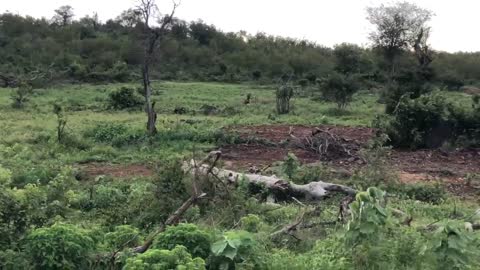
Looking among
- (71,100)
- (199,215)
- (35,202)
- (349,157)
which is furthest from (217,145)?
(71,100)

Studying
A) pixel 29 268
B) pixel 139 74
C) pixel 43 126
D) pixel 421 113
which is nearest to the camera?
pixel 29 268

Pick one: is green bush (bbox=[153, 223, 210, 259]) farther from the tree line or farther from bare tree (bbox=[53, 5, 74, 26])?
bare tree (bbox=[53, 5, 74, 26])

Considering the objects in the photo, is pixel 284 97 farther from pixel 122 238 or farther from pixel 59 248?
pixel 59 248

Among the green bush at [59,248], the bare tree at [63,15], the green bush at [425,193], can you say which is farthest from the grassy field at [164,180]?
the bare tree at [63,15]

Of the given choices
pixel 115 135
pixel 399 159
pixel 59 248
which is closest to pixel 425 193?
pixel 399 159

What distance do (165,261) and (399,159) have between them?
9322 mm

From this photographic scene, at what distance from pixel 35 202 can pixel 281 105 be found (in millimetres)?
16255

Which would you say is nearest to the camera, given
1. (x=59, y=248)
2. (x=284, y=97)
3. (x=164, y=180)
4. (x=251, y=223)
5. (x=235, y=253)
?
(x=235, y=253)

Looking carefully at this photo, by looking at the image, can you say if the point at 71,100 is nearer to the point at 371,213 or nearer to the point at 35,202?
the point at 35,202

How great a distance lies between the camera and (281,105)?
20938 mm

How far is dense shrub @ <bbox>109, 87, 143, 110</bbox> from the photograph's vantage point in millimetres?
21859

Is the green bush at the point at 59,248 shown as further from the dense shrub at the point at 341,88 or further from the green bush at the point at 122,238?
the dense shrub at the point at 341,88

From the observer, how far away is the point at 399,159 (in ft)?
41.1

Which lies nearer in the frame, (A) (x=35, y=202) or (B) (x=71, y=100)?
(A) (x=35, y=202)
